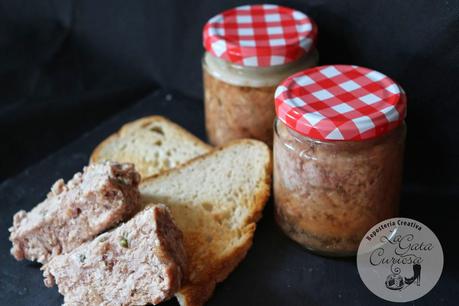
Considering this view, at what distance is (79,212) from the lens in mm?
2057

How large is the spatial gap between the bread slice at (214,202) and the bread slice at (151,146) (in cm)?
17

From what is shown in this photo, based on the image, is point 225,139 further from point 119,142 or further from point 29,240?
point 29,240

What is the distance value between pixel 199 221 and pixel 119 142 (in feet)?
2.02

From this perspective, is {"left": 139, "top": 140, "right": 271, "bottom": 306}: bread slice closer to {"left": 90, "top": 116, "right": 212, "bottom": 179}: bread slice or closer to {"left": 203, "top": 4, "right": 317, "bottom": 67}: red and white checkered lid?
{"left": 90, "top": 116, "right": 212, "bottom": 179}: bread slice

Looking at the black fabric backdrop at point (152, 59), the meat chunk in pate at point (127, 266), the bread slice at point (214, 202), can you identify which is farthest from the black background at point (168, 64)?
the meat chunk in pate at point (127, 266)

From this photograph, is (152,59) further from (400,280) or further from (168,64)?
(400,280)

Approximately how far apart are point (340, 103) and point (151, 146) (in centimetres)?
89

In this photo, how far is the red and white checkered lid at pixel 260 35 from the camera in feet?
7.42

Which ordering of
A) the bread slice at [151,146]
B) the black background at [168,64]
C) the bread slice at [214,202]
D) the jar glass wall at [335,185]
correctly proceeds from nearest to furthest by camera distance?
the jar glass wall at [335,185] < the bread slice at [214,202] < the black background at [168,64] < the bread slice at [151,146]

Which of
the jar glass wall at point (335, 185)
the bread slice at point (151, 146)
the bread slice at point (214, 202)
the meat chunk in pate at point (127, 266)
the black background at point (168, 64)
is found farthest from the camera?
the bread slice at point (151, 146)

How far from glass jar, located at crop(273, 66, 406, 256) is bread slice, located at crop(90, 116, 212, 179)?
507 mm
